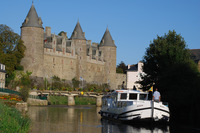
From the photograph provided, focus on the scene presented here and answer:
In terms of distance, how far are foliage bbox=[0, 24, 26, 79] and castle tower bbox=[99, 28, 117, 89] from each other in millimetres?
29065

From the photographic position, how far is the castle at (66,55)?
67500 millimetres

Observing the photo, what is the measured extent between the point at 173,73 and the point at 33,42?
42635mm

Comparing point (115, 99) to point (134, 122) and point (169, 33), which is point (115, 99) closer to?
point (134, 122)

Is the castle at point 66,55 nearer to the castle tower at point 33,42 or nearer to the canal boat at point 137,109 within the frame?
the castle tower at point 33,42

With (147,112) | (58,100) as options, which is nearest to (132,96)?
(147,112)

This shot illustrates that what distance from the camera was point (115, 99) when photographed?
85.9 ft

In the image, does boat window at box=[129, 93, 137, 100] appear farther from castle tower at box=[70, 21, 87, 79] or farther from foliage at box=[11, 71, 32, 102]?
castle tower at box=[70, 21, 87, 79]

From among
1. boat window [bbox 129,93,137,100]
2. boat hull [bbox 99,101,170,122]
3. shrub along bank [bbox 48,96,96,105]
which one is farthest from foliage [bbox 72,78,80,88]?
boat hull [bbox 99,101,170,122]

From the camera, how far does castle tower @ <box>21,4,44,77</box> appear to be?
66875 mm

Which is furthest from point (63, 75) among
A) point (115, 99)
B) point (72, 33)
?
point (115, 99)

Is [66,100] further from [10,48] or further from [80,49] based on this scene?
[80,49]

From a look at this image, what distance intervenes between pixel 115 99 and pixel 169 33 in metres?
15.7

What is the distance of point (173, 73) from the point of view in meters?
28.1

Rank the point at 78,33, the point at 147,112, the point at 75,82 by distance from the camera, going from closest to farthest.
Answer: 1. the point at 147,112
2. the point at 75,82
3. the point at 78,33
